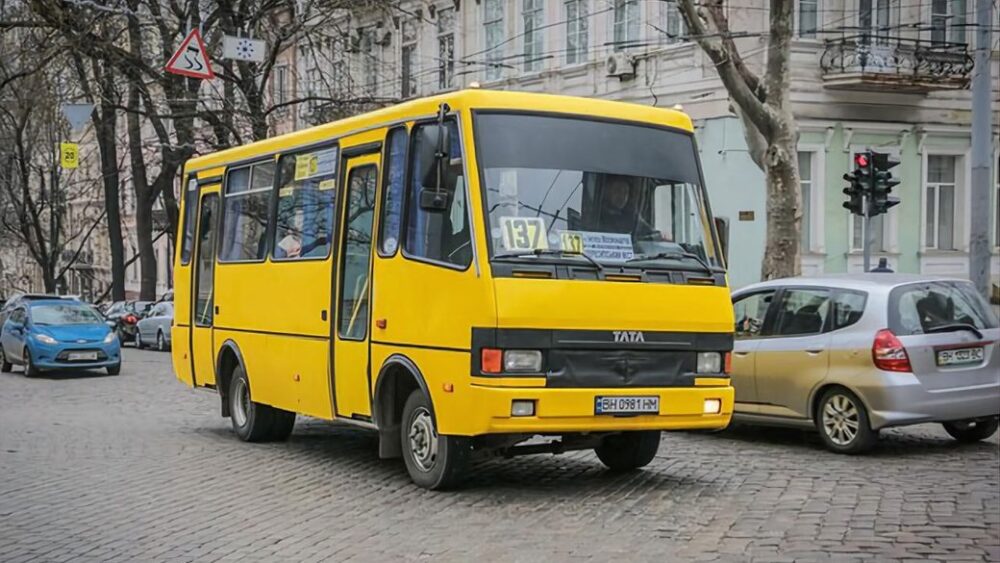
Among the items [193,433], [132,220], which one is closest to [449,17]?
[193,433]

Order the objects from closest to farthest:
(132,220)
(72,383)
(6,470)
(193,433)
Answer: (6,470), (193,433), (72,383), (132,220)

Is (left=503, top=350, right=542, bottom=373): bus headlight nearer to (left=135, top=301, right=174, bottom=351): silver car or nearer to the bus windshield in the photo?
the bus windshield

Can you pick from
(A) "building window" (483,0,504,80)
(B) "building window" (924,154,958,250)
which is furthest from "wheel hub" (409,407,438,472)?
(A) "building window" (483,0,504,80)

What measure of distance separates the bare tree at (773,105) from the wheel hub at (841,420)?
7511 mm

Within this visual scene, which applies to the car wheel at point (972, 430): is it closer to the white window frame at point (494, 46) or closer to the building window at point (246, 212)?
the building window at point (246, 212)

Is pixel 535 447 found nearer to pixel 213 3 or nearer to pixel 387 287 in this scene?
pixel 387 287

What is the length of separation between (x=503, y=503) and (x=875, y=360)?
164 inches

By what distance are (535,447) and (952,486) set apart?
329 centimetres

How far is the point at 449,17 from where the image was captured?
3797 centimetres

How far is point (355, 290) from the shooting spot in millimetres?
11000

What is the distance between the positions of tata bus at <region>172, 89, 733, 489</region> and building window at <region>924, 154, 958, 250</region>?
68.5 ft

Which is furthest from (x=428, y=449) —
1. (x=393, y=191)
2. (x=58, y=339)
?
(x=58, y=339)

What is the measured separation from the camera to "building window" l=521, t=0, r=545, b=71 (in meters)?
34.1

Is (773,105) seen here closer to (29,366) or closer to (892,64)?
(892,64)
